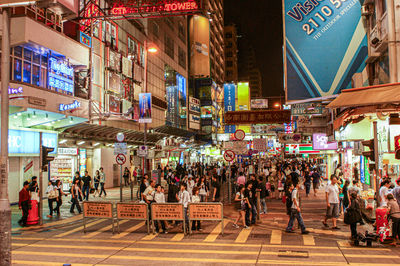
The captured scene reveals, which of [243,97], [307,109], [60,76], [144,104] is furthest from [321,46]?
[243,97]

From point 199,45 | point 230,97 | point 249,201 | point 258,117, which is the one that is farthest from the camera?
point 199,45

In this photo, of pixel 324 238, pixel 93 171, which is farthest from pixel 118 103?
pixel 324 238

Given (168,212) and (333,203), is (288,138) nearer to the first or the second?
(333,203)

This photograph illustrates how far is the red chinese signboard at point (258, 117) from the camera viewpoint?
24.3 m

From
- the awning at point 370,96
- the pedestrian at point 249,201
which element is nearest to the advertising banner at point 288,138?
the pedestrian at point 249,201

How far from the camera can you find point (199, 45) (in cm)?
6575

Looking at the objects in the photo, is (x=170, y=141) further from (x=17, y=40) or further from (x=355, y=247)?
(x=355, y=247)

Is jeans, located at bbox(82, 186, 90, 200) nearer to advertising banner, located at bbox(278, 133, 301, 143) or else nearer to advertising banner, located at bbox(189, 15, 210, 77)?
advertising banner, located at bbox(278, 133, 301, 143)

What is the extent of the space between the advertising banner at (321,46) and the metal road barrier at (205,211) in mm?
7323

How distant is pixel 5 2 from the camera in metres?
7.61

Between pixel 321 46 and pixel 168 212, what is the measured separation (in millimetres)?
10745

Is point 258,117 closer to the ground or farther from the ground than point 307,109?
closer to the ground

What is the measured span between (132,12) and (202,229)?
1389cm

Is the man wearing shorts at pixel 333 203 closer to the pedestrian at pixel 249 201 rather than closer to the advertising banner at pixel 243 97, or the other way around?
the pedestrian at pixel 249 201
